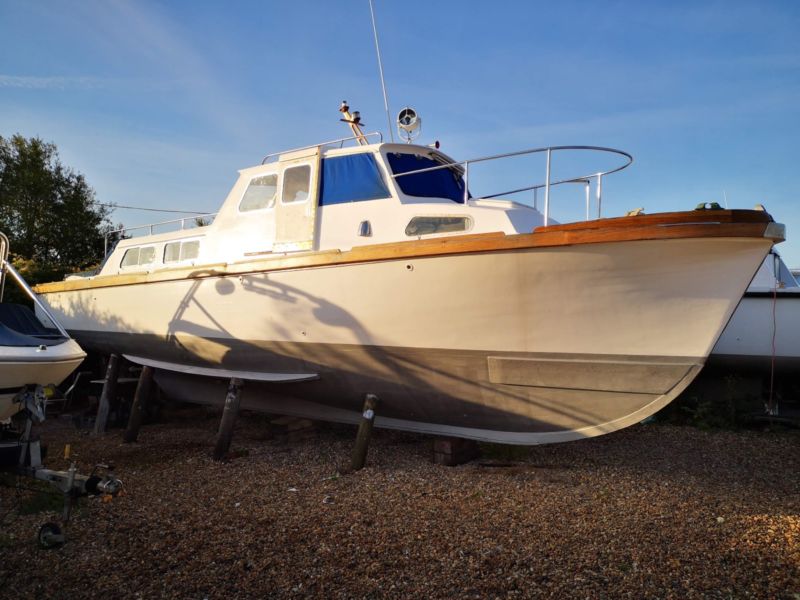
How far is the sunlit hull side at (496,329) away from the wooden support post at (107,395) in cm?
213

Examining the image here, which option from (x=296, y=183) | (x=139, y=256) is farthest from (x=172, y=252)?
(x=296, y=183)

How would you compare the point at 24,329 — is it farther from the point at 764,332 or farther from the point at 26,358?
the point at 764,332

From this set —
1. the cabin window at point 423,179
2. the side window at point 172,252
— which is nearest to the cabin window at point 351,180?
the cabin window at point 423,179

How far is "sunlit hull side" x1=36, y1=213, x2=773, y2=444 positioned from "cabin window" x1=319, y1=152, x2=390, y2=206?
89 cm

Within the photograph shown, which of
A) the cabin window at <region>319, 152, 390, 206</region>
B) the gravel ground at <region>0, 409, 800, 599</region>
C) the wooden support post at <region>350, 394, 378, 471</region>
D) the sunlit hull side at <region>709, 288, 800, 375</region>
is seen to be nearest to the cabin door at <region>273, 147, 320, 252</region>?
the cabin window at <region>319, 152, 390, 206</region>

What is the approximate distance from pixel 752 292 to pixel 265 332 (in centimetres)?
643

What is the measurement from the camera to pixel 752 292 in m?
7.29

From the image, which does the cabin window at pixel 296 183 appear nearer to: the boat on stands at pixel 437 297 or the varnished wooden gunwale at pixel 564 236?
the boat on stands at pixel 437 297

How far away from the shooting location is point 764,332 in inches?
285

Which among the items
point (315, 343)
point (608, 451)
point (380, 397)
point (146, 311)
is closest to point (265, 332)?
point (315, 343)

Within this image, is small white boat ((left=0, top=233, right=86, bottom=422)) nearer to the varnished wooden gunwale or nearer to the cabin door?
the varnished wooden gunwale

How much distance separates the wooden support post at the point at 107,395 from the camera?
7.33 m

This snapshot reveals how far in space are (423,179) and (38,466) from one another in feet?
14.2

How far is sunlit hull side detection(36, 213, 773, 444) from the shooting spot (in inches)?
160
